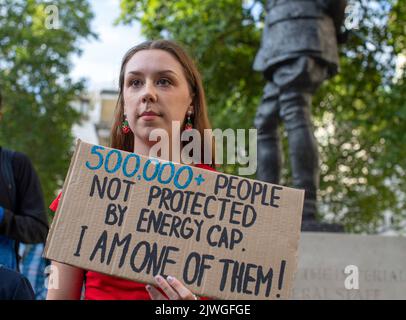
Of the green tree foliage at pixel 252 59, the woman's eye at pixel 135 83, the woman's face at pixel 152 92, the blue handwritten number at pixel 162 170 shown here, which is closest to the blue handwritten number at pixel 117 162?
the blue handwritten number at pixel 162 170

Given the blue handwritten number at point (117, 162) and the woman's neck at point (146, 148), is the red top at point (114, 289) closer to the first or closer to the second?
the blue handwritten number at point (117, 162)

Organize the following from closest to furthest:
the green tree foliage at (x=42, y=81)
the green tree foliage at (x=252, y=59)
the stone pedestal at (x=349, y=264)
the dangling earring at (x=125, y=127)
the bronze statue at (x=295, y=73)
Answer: the dangling earring at (x=125, y=127), the stone pedestal at (x=349, y=264), the bronze statue at (x=295, y=73), the green tree foliage at (x=252, y=59), the green tree foliage at (x=42, y=81)

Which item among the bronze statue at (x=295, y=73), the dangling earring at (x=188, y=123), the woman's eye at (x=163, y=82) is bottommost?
the dangling earring at (x=188, y=123)

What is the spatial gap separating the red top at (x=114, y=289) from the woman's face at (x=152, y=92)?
1.19 feet

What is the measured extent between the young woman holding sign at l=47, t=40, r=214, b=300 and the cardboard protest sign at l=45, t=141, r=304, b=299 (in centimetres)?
10

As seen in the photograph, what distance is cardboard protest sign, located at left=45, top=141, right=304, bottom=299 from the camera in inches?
55.5

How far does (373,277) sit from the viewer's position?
393 cm

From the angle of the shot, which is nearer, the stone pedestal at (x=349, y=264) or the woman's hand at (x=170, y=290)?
the woman's hand at (x=170, y=290)

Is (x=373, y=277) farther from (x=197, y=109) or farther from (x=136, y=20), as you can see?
(x=136, y=20)

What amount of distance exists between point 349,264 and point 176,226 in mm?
2747

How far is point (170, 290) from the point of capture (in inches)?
53.2

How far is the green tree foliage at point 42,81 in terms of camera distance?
492 inches

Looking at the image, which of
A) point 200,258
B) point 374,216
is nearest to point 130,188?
point 200,258

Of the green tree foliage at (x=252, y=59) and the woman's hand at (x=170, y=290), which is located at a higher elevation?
the green tree foliage at (x=252, y=59)
